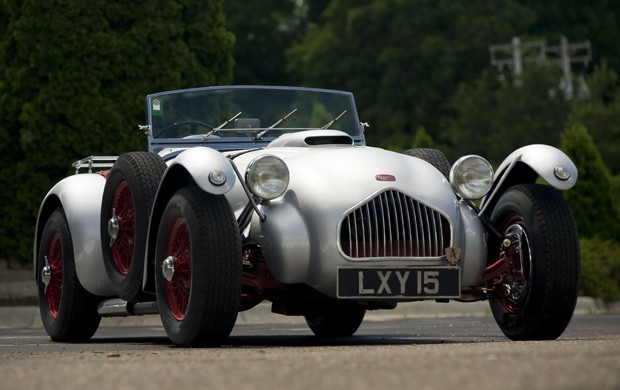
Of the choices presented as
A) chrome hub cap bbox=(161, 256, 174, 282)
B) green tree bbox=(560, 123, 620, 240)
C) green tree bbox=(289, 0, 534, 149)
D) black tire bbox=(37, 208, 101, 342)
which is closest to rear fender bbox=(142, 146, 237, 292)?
chrome hub cap bbox=(161, 256, 174, 282)

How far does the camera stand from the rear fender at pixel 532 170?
8.82 metres

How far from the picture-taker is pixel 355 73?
178 ft

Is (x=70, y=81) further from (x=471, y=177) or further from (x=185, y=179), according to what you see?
(x=471, y=177)

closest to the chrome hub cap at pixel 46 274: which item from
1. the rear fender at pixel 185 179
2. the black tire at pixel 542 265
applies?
the rear fender at pixel 185 179

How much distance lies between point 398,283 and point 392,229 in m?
0.31

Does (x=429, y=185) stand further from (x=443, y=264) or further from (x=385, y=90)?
(x=385, y=90)

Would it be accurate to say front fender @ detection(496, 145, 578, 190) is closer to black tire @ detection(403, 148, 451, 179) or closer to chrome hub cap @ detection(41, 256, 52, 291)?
black tire @ detection(403, 148, 451, 179)

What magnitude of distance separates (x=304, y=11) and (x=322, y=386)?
189 ft

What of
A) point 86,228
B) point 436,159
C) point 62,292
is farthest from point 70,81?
point 436,159

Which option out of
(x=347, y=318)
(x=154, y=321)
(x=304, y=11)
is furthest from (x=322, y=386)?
(x=304, y=11)

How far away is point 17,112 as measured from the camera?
63.1ft

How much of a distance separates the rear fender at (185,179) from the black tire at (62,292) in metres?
1.56

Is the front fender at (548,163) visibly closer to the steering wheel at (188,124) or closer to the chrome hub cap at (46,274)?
the steering wheel at (188,124)

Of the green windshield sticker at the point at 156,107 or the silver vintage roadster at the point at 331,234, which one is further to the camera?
the green windshield sticker at the point at 156,107
